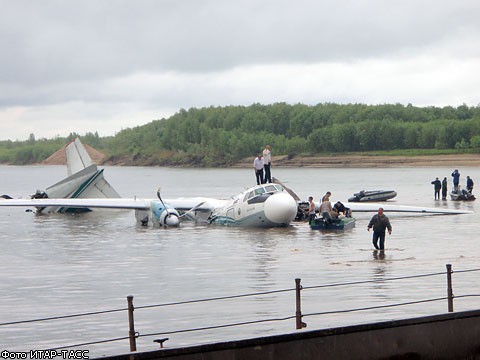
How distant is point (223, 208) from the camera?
1594 inches

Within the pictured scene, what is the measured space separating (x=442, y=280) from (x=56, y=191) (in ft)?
138

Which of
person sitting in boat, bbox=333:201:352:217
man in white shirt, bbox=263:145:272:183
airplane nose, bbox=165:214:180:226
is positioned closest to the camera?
man in white shirt, bbox=263:145:272:183

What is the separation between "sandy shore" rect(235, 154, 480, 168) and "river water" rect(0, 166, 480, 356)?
395ft

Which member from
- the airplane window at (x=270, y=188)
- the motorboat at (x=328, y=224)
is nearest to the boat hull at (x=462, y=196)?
the motorboat at (x=328, y=224)

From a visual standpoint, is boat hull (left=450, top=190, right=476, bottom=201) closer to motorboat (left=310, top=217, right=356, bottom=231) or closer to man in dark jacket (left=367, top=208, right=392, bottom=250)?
motorboat (left=310, top=217, right=356, bottom=231)

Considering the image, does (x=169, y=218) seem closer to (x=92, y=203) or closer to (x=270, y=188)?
(x=92, y=203)

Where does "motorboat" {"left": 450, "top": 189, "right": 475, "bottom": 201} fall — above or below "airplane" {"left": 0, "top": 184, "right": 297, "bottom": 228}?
below

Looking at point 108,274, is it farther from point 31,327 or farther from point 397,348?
point 397,348

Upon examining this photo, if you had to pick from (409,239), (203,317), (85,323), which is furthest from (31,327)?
(409,239)

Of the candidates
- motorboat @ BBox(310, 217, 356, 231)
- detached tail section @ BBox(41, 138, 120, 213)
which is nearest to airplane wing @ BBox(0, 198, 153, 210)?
motorboat @ BBox(310, 217, 356, 231)

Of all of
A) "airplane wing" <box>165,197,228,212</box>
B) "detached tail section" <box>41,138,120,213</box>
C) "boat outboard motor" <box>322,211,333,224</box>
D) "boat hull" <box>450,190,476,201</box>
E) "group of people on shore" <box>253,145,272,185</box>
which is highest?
"group of people on shore" <box>253,145,272,185</box>

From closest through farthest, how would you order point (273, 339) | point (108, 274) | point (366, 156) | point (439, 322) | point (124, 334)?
1. point (273, 339)
2. point (439, 322)
3. point (124, 334)
4. point (108, 274)
5. point (366, 156)

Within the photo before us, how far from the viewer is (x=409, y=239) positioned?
104 feet

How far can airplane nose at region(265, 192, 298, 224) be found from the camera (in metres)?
35.2
